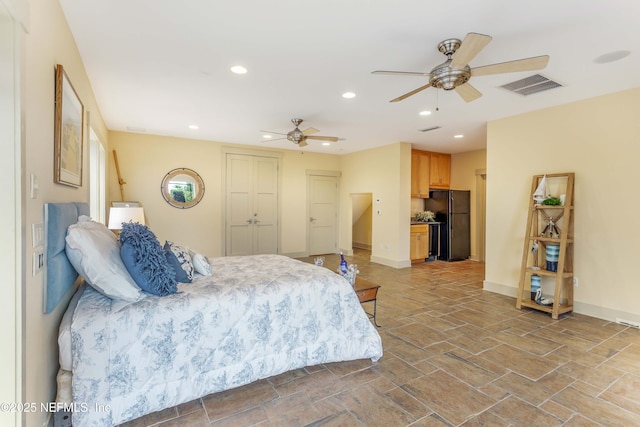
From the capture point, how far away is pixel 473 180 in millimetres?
7484

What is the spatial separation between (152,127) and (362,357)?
5.16 m

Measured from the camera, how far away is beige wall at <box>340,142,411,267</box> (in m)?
6.59

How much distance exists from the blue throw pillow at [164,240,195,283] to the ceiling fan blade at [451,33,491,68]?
2557 mm

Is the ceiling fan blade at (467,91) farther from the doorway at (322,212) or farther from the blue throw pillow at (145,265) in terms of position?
the doorway at (322,212)

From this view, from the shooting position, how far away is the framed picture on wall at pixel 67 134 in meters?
1.97

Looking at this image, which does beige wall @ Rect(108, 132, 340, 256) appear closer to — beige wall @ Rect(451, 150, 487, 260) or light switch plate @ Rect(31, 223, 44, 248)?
beige wall @ Rect(451, 150, 487, 260)

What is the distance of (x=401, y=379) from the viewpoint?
2.39 metres

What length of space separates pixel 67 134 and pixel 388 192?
574 centimetres

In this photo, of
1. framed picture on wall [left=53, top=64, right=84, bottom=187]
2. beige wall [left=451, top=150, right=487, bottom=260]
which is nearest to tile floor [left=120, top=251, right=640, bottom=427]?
framed picture on wall [left=53, top=64, right=84, bottom=187]

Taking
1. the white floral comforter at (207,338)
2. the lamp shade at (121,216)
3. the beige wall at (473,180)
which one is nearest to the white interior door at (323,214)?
the beige wall at (473,180)

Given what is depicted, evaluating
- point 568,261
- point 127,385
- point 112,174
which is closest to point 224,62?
point 127,385

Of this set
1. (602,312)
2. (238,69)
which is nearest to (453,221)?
(602,312)

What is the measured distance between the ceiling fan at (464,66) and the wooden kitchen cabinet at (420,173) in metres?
4.40

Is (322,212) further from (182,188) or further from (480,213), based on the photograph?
(480,213)
